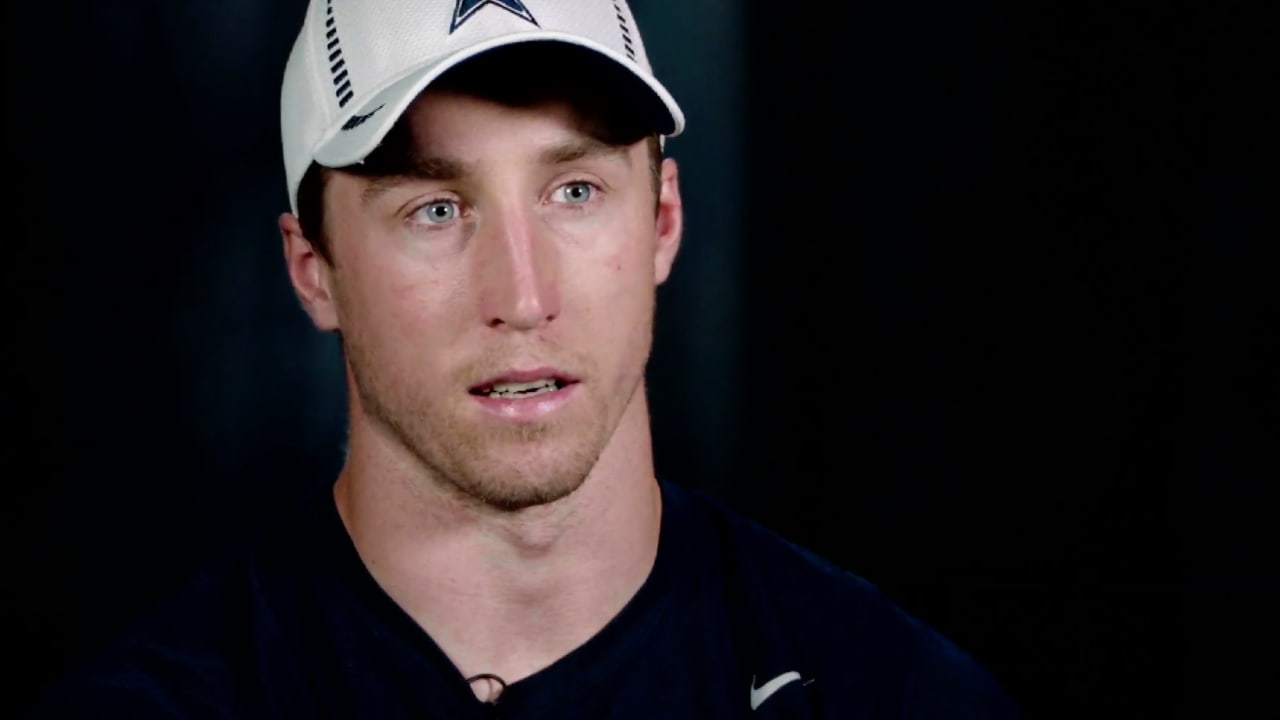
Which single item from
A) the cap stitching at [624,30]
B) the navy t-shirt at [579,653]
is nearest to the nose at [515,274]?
the cap stitching at [624,30]

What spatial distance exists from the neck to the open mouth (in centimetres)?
11

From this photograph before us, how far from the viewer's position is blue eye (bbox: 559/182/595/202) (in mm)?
1712

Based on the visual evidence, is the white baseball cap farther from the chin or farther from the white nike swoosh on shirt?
the white nike swoosh on shirt

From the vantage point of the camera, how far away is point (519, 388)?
171 cm

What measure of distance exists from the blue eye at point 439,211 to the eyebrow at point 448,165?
3 centimetres

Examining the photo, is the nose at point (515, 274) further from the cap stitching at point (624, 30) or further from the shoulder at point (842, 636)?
the shoulder at point (842, 636)

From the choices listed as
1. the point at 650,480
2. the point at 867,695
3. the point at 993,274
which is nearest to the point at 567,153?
the point at 650,480

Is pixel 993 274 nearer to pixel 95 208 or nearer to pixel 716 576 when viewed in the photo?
pixel 716 576

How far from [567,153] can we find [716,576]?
1.65 feet

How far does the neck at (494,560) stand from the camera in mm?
1778

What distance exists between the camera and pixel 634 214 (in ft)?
5.83

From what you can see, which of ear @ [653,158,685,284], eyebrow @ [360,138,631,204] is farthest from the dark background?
eyebrow @ [360,138,631,204]

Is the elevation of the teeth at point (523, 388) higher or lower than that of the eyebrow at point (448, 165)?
lower

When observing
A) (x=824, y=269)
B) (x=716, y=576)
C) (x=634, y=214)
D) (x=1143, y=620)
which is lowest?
(x=1143, y=620)
